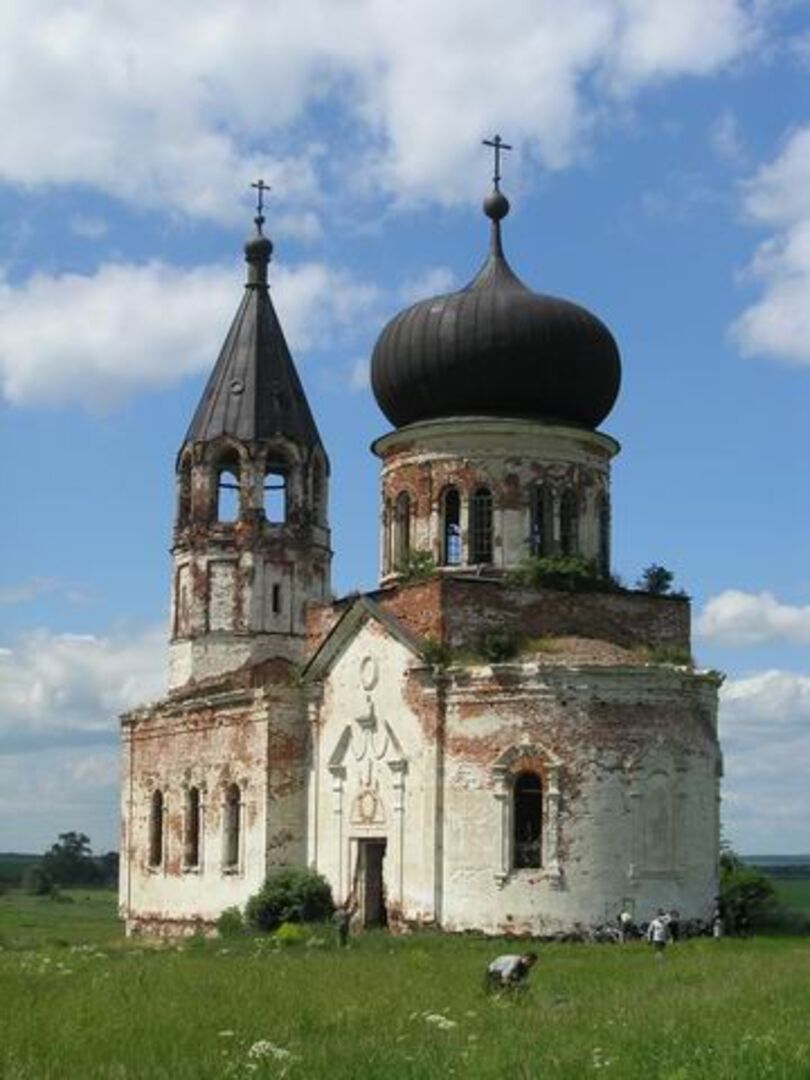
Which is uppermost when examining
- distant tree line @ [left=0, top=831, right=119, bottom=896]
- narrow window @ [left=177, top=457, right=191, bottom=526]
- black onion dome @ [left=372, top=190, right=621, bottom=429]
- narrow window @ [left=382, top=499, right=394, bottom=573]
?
black onion dome @ [left=372, top=190, right=621, bottom=429]

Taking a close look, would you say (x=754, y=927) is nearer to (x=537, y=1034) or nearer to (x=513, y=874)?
(x=513, y=874)

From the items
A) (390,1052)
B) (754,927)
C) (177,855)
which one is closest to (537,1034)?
(390,1052)

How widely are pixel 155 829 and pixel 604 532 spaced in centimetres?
1240

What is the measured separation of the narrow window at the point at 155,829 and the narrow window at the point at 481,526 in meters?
10.5

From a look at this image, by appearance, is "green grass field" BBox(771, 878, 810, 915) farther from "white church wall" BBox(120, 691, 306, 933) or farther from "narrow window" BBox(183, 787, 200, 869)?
"narrow window" BBox(183, 787, 200, 869)

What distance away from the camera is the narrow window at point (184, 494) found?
40.0 metres

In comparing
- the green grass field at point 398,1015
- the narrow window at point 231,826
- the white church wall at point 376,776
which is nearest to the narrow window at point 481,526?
the white church wall at point 376,776

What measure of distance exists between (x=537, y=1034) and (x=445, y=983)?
5806 mm

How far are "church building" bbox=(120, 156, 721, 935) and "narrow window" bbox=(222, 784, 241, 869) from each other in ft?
0.14

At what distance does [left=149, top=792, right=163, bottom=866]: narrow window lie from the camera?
128 feet

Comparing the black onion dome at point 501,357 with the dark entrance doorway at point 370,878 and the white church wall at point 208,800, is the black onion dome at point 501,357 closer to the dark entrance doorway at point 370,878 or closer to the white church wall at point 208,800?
the white church wall at point 208,800

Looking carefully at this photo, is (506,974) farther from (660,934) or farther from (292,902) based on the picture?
(292,902)

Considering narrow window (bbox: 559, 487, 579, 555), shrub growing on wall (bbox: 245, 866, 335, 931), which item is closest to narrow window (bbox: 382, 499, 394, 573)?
narrow window (bbox: 559, 487, 579, 555)

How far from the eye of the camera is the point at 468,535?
107 feet
